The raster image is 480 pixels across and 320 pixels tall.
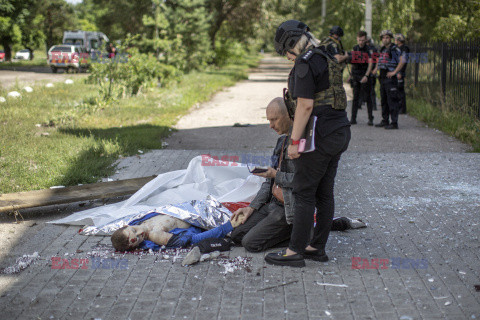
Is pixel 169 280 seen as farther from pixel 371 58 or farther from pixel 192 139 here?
pixel 371 58

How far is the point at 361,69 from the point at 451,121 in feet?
7.22

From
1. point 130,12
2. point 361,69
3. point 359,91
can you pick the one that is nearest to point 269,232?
point 359,91

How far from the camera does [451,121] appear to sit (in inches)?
473

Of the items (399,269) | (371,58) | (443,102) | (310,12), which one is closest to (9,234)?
(399,269)

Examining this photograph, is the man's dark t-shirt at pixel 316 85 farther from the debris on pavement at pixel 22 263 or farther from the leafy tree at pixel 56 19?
the leafy tree at pixel 56 19

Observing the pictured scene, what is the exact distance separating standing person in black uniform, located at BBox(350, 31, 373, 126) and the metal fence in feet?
6.94

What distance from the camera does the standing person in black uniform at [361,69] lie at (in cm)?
1238

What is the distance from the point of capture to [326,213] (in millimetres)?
4648

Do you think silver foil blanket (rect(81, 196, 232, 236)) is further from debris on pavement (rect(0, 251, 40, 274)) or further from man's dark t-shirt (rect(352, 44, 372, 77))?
man's dark t-shirt (rect(352, 44, 372, 77))

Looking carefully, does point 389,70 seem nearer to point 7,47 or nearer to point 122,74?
point 122,74

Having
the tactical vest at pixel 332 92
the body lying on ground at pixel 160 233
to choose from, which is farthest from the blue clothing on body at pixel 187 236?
the tactical vest at pixel 332 92

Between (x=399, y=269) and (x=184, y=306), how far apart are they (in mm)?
1770

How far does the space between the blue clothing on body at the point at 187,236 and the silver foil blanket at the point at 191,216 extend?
82mm

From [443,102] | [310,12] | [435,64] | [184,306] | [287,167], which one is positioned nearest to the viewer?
[184,306]
